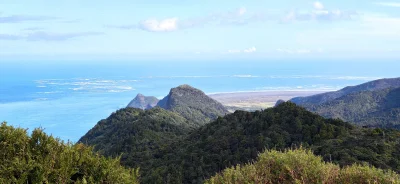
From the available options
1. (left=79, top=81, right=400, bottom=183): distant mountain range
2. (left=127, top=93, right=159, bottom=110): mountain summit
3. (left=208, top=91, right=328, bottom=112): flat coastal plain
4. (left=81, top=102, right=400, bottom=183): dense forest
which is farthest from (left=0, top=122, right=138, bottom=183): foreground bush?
(left=127, top=93, right=159, bottom=110): mountain summit

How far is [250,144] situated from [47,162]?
2967cm

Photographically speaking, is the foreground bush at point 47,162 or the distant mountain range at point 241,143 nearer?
the foreground bush at point 47,162

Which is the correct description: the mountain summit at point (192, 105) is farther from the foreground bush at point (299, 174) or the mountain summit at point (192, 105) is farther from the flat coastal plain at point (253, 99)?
the foreground bush at point (299, 174)

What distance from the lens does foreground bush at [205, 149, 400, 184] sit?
8.81 metres

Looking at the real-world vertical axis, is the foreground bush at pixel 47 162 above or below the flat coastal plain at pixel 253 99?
above

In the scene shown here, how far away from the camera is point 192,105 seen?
10419 cm

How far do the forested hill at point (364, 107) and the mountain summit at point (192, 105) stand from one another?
30.7m

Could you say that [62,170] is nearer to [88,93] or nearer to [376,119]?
[376,119]

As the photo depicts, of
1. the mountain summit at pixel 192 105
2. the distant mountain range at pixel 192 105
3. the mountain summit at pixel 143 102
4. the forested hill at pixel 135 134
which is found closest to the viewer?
the forested hill at pixel 135 134

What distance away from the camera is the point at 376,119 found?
81688mm

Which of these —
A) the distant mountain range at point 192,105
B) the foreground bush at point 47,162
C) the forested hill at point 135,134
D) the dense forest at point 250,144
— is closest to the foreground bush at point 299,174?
the foreground bush at point 47,162

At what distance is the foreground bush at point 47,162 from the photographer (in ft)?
25.6

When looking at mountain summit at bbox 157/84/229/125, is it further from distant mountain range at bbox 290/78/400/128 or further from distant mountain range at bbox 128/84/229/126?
distant mountain range at bbox 290/78/400/128

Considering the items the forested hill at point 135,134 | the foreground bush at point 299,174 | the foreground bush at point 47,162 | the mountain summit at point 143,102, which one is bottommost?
the forested hill at point 135,134
